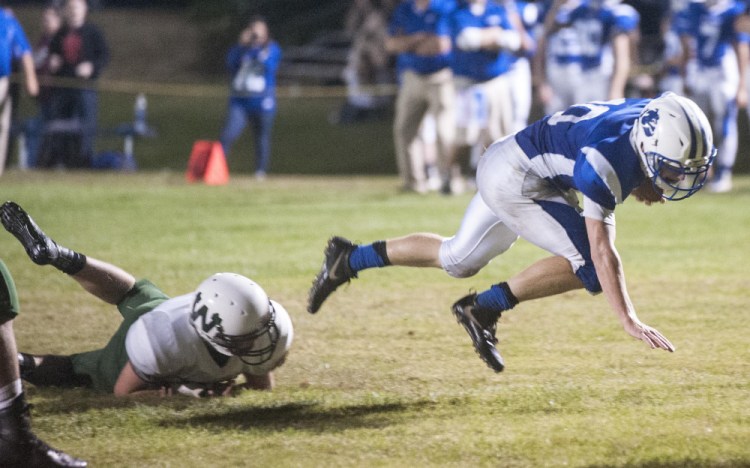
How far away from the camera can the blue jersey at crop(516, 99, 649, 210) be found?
15.3 feet

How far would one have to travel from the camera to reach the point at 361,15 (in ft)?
73.5

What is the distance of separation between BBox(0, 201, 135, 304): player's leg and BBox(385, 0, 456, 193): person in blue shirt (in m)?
7.58

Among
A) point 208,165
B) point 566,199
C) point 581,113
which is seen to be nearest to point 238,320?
point 566,199

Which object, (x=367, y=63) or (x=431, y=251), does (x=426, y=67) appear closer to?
(x=431, y=251)

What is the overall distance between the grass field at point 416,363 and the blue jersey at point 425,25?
220 centimetres

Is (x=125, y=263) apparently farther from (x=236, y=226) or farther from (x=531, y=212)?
(x=531, y=212)

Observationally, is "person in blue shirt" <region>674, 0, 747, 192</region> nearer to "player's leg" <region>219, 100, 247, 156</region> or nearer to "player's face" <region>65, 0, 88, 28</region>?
"player's leg" <region>219, 100, 247, 156</region>

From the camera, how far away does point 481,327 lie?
18.1 feet

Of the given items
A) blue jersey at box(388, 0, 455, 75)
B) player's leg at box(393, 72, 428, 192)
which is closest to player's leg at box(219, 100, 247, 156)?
player's leg at box(393, 72, 428, 192)

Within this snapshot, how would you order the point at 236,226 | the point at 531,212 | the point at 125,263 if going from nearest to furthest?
the point at 531,212 → the point at 125,263 → the point at 236,226

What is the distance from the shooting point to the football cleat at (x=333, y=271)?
20.3 ft

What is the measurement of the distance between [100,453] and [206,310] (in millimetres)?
745

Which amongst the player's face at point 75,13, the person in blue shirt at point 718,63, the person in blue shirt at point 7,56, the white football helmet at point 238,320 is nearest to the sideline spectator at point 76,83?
the player's face at point 75,13

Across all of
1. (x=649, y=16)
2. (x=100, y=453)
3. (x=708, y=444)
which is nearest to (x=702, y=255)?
(x=708, y=444)
